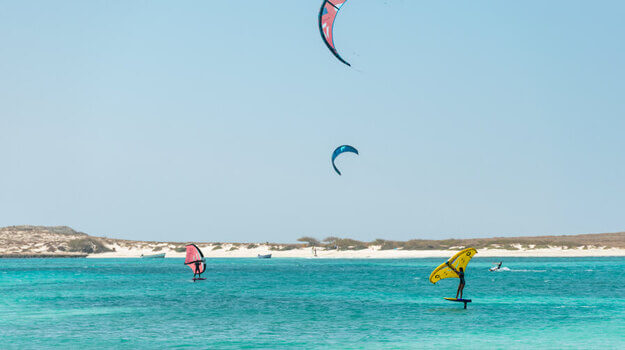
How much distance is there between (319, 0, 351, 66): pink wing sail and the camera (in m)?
25.0

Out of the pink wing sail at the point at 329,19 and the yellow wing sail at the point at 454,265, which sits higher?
the pink wing sail at the point at 329,19

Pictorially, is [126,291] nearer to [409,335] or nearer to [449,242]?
[409,335]

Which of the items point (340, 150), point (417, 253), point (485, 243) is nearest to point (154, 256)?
point (417, 253)

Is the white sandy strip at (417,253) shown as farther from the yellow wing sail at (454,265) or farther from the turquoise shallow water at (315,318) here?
the yellow wing sail at (454,265)

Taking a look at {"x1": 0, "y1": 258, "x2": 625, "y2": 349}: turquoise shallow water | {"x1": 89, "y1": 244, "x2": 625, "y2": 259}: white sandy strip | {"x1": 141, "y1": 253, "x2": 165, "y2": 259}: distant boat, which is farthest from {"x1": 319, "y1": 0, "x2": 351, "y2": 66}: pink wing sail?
{"x1": 141, "y1": 253, "x2": 165, "y2": 259}: distant boat

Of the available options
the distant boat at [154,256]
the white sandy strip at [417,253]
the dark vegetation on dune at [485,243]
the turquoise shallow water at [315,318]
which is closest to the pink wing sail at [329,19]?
the turquoise shallow water at [315,318]

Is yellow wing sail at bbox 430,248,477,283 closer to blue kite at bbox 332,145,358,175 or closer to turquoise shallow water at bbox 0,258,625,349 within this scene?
turquoise shallow water at bbox 0,258,625,349

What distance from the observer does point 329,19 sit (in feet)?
84.7

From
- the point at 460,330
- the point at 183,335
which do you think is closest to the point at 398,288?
the point at 460,330

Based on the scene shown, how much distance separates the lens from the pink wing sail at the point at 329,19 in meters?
25.0

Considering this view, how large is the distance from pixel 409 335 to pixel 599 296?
2309 centimetres

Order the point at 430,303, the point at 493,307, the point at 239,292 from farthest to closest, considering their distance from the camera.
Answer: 1. the point at 239,292
2. the point at 430,303
3. the point at 493,307

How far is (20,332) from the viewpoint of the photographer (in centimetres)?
2764

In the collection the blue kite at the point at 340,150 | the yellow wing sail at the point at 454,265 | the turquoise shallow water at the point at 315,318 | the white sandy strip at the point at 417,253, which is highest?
the blue kite at the point at 340,150
